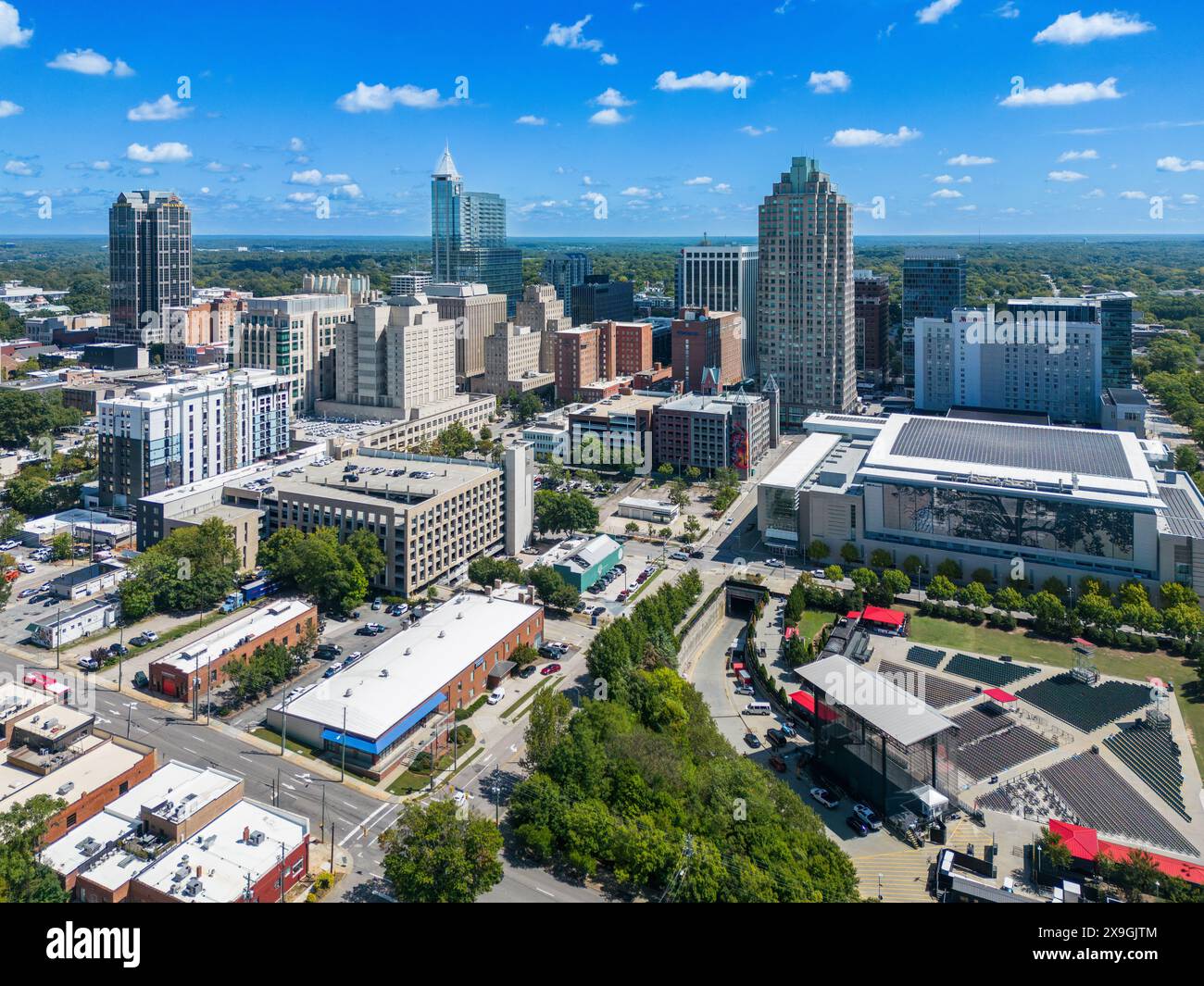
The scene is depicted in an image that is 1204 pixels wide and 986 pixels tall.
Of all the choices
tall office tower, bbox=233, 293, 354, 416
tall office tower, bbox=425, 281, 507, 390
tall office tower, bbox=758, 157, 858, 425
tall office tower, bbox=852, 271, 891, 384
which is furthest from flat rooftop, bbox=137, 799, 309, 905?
tall office tower, bbox=852, 271, 891, 384

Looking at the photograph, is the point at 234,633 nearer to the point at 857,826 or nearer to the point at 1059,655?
the point at 857,826

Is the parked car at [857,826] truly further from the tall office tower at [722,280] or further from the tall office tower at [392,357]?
the tall office tower at [722,280]

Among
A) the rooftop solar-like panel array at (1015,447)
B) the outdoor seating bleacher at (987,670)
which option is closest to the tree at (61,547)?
the outdoor seating bleacher at (987,670)

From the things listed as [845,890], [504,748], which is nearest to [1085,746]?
[845,890]

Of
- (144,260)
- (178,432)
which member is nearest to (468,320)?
(144,260)

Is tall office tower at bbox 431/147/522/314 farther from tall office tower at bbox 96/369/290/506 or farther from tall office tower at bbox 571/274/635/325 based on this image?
tall office tower at bbox 96/369/290/506

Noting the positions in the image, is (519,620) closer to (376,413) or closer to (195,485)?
(195,485)
